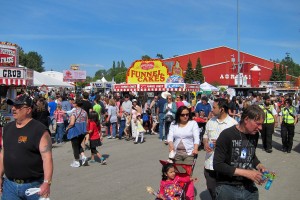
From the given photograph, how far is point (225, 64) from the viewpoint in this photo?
229ft

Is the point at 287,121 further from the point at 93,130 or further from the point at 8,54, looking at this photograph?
the point at 8,54

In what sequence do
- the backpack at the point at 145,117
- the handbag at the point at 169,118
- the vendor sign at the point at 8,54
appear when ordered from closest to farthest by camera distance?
the handbag at the point at 169,118 → the backpack at the point at 145,117 → the vendor sign at the point at 8,54

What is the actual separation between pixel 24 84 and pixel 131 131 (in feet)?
16.2

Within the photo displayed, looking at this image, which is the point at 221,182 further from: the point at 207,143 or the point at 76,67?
the point at 76,67

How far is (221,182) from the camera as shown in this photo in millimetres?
3428

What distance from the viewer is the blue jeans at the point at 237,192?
3.35m

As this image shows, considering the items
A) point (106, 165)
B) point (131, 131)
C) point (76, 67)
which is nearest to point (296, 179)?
point (106, 165)

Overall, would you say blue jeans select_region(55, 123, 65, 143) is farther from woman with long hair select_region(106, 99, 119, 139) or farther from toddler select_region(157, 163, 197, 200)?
toddler select_region(157, 163, 197, 200)

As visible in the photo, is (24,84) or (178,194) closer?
(178,194)

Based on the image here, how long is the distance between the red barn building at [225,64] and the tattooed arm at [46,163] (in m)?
64.6

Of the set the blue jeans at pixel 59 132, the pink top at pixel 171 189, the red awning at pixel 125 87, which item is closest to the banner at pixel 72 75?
the red awning at pixel 125 87

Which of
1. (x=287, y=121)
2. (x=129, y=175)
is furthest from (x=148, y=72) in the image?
(x=129, y=175)

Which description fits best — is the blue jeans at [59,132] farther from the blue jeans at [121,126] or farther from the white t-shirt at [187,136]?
the white t-shirt at [187,136]

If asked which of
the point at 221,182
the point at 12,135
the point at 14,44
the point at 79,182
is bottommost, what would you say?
the point at 79,182
